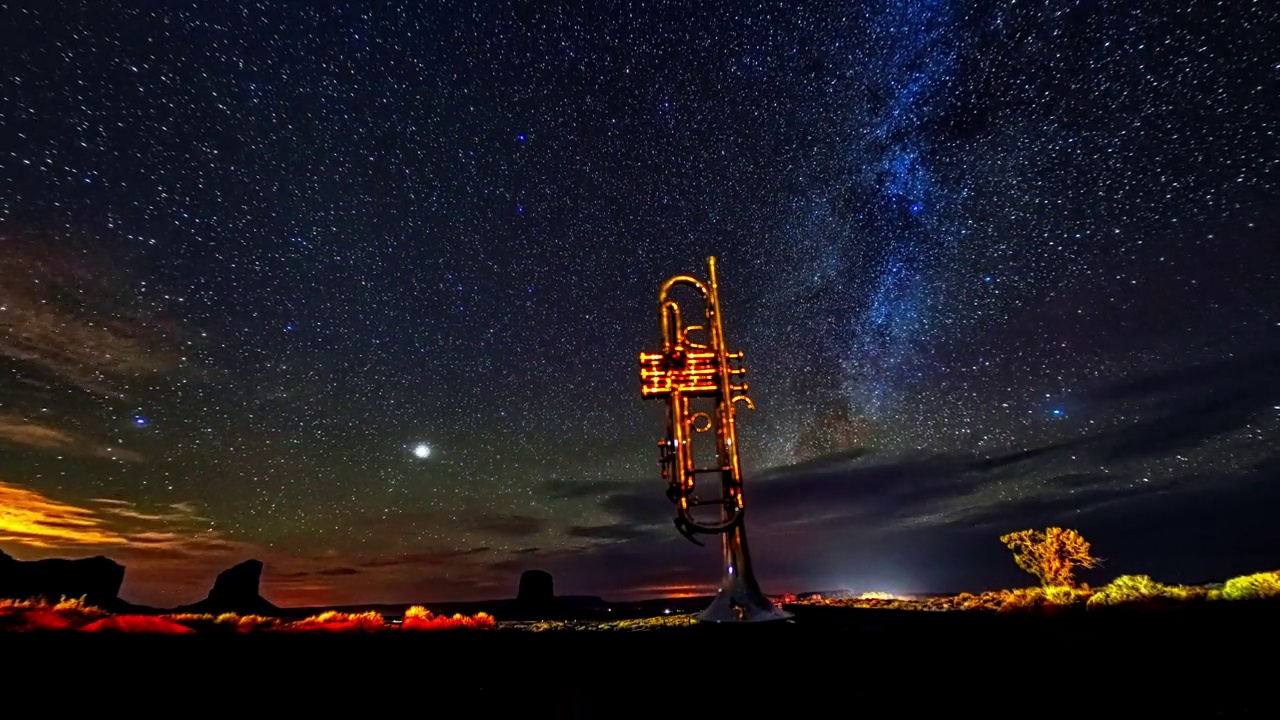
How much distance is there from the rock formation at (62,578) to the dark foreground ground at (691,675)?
32.0 ft

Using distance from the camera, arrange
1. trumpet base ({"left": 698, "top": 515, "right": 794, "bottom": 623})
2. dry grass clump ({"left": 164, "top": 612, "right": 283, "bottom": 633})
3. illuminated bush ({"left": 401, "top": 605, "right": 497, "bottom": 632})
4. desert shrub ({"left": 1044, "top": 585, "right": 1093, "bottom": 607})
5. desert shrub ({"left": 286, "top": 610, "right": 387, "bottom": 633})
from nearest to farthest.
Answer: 1. dry grass clump ({"left": 164, "top": 612, "right": 283, "bottom": 633})
2. desert shrub ({"left": 286, "top": 610, "right": 387, "bottom": 633})
3. trumpet base ({"left": 698, "top": 515, "right": 794, "bottom": 623})
4. illuminated bush ({"left": 401, "top": 605, "right": 497, "bottom": 632})
5. desert shrub ({"left": 1044, "top": 585, "right": 1093, "bottom": 607})

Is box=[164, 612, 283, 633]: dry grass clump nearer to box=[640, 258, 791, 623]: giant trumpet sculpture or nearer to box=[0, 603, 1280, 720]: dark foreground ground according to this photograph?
box=[0, 603, 1280, 720]: dark foreground ground

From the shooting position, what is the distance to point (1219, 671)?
2912 mm

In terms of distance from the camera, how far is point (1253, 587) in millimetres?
6184

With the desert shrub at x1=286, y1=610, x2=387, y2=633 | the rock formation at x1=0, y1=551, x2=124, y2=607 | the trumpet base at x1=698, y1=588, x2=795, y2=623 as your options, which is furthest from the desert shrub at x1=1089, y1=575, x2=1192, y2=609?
the rock formation at x1=0, y1=551, x2=124, y2=607

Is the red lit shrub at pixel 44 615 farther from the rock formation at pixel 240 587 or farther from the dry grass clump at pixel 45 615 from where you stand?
the rock formation at pixel 240 587

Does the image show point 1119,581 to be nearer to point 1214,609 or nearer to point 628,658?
point 1214,609

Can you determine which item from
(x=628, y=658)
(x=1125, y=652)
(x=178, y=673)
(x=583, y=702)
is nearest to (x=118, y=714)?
(x=178, y=673)

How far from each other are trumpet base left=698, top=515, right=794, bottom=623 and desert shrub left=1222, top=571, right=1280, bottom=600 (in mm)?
4965

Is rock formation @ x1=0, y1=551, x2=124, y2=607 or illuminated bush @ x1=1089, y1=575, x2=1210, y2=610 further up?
rock formation @ x1=0, y1=551, x2=124, y2=607

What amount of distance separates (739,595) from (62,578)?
Result: 57.3 ft

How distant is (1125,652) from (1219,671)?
496 millimetres

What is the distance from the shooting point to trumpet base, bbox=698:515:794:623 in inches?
244

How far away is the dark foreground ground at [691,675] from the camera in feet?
8.76
